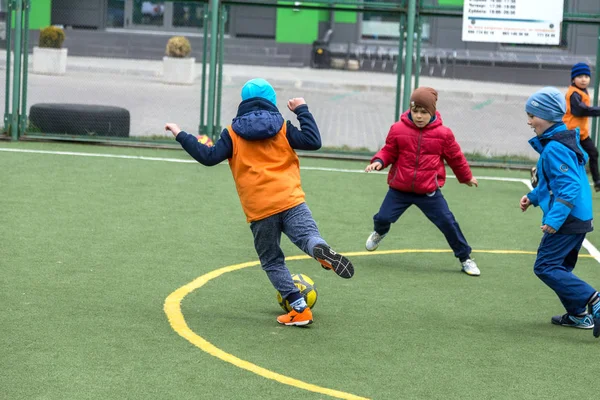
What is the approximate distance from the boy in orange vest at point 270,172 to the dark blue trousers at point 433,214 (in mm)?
2196

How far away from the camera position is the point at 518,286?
27.9 ft

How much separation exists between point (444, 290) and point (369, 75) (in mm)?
24380

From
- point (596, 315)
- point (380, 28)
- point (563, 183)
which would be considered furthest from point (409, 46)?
point (380, 28)

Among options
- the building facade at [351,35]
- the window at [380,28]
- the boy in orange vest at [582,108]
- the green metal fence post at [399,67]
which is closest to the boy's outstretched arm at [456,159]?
the boy in orange vest at [582,108]

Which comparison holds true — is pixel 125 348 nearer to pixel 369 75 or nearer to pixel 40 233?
pixel 40 233

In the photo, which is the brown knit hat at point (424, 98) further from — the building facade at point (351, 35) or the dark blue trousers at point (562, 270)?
the building facade at point (351, 35)

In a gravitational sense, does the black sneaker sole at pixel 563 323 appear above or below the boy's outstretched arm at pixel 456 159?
below

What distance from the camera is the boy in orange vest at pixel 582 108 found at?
12602 mm

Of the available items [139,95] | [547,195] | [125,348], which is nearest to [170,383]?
[125,348]

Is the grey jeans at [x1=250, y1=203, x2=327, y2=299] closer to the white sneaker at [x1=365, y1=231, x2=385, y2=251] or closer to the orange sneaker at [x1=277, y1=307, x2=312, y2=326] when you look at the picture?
the orange sneaker at [x1=277, y1=307, x2=312, y2=326]

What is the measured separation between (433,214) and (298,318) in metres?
2.43

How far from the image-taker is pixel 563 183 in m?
6.84

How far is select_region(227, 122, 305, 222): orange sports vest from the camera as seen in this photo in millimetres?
6945

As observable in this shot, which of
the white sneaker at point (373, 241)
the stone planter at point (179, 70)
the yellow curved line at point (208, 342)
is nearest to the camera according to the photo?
the yellow curved line at point (208, 342)
